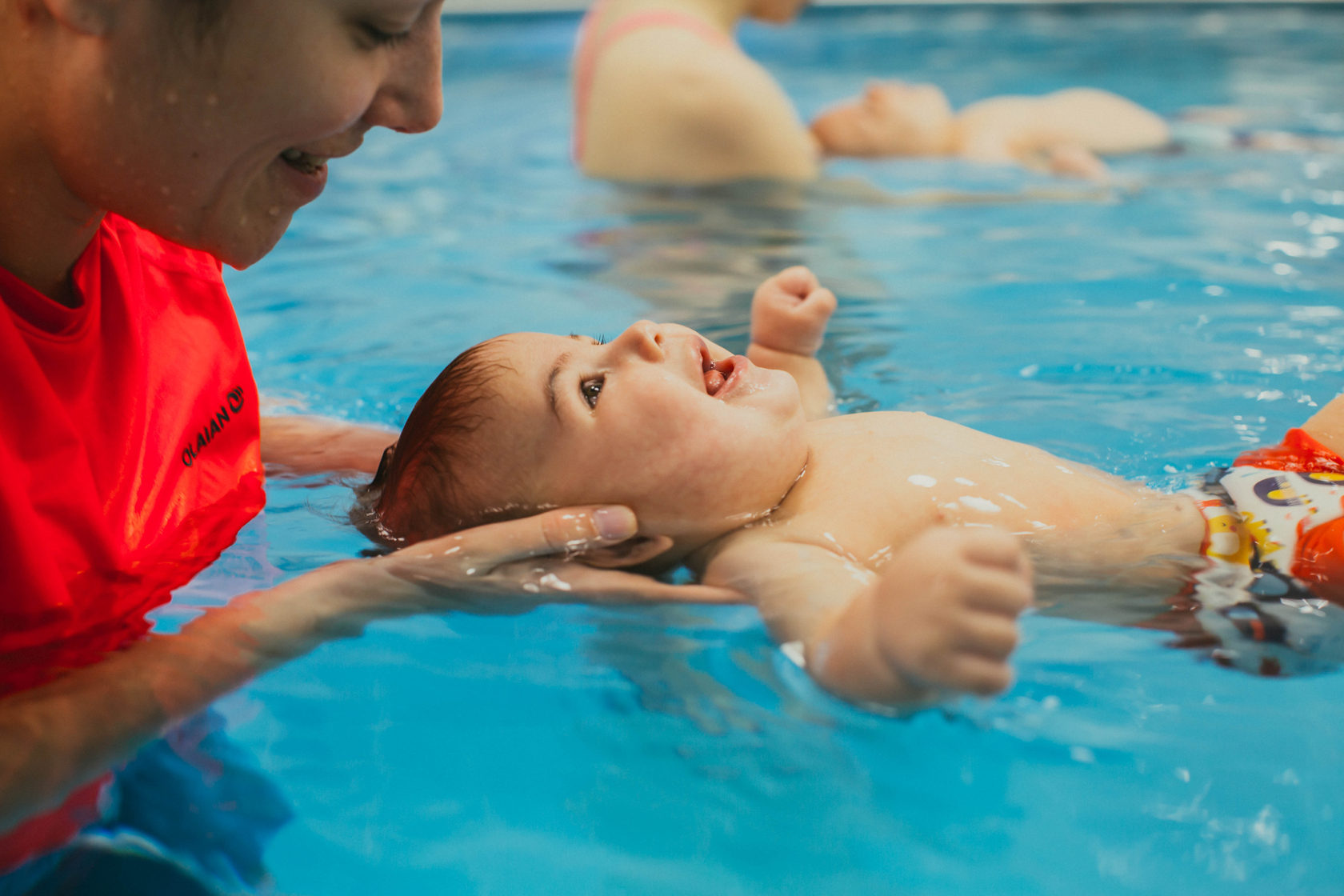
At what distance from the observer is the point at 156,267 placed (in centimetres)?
198

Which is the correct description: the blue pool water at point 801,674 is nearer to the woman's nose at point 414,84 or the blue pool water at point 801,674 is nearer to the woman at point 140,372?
the woman at point 140,372

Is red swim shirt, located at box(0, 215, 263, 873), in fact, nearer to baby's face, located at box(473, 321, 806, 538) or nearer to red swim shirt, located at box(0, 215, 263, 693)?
red swim shirt, located at box(0, 215, 263, 693)

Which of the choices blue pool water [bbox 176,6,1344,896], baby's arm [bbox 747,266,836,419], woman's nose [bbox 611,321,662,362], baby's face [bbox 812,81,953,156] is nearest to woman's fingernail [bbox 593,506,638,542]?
blue pool water [bbox 176,6,1344,896]

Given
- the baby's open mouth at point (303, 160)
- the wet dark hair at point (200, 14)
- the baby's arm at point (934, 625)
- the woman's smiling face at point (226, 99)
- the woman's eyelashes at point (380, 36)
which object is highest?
the wet dark hair at point (200, 14)

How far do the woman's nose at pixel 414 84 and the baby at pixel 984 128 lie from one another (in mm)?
4719

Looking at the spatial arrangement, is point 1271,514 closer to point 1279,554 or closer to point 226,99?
point 1279,554

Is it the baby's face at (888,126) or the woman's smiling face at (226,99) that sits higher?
the woman's smiling face at (226,99)

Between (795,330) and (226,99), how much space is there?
4.42 feet

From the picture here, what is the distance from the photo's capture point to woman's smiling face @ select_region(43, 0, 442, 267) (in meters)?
1.23

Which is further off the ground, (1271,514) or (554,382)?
(554,382)

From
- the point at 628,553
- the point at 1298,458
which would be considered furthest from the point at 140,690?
the point at 1298,458

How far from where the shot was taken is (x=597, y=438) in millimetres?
1769

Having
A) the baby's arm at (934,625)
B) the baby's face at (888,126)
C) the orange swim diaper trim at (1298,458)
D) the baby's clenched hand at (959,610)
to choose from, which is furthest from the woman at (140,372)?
the baby's face at (888,126)

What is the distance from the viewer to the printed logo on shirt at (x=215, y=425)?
188 centimetres
